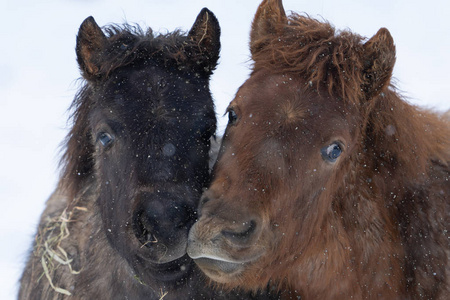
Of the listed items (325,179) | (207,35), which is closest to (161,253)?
(325,179)

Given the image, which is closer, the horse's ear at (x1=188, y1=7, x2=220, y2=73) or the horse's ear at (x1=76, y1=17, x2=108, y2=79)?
the horse's ear at (x1=76, y1=17, x2=108, y2=79)

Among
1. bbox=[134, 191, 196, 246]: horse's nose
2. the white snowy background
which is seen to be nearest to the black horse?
bbox=[134, 191, 196, 246]: horse's nose

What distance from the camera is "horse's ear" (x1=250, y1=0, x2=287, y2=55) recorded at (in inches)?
156

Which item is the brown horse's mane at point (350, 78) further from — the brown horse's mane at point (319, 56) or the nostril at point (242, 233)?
the nostril at point (242, 233)

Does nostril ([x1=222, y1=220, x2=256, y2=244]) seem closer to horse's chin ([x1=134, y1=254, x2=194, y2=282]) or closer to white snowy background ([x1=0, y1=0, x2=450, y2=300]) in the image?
horse's chin ([x1=134, y1=254, x2=194, y2=282])

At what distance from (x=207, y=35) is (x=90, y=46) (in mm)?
1011

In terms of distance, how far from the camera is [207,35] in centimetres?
421

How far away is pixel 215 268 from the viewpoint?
10.6 feet

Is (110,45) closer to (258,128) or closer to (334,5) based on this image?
(258,128)

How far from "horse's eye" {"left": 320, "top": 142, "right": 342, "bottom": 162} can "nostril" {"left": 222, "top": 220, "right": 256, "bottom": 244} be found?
0.71m

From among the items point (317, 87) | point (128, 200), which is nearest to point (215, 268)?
point (128, 200)

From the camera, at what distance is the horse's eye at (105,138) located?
3820mm

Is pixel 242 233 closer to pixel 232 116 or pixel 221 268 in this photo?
pixel 221 268

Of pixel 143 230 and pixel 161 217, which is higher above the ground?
pixel 161 217
